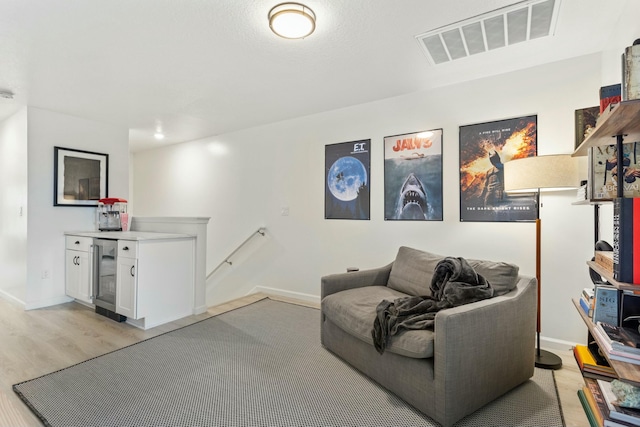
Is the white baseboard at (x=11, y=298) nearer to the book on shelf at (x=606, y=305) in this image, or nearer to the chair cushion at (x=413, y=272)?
the chair cushion at (x=413, y=272)

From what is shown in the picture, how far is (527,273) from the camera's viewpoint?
2.73m

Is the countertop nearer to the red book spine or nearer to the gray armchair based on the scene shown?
the gray armchair

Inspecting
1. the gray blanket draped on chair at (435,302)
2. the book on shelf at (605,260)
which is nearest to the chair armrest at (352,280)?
the gray blanket draped on chair at (435,302)

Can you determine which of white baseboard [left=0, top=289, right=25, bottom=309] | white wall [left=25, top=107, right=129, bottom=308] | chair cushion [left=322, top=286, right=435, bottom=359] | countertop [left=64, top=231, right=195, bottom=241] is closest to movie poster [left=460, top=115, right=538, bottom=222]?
chair cushion [left=322, top=286, right=435, bottom=359]

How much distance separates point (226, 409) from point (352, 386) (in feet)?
2.51

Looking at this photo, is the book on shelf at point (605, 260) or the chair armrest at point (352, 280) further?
the chair armrest at point (352, 280)

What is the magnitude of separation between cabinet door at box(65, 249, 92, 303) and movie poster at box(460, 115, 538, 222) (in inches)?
156

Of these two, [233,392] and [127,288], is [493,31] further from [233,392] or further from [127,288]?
[127,288]

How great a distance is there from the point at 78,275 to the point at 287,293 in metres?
2.41

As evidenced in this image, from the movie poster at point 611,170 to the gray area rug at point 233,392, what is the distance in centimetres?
123

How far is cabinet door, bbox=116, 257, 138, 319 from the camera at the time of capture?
2979 mm

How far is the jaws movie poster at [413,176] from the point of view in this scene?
3156 millimetres

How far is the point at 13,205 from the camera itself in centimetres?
395

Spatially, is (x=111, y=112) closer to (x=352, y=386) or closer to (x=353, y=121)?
(x=353, y=121)
